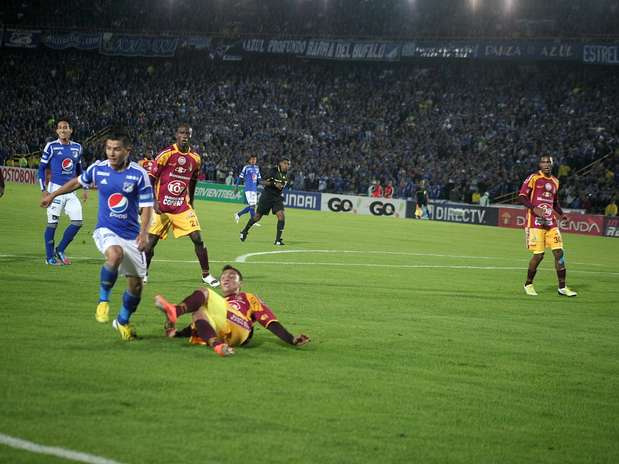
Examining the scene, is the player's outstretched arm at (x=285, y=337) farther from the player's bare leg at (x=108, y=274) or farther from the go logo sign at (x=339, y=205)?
the go logo sign at (x=339, y=205)

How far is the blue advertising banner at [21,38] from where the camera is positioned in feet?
238

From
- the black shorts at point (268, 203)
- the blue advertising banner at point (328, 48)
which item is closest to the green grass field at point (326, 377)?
the black shorts at point (268, 203)

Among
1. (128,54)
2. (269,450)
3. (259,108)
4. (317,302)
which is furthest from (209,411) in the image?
(128,54)

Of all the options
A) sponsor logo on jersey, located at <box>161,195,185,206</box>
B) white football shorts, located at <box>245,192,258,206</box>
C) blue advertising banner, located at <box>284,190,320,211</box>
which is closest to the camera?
sponsor logo on jersey, located at <box>161,195,185,206</box>

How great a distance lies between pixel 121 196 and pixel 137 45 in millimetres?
62170

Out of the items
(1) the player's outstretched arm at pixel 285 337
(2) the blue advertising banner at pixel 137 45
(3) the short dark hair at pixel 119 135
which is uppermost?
(2) the blue advertising banner at pixel 137 45

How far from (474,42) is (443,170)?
11743 millimetres

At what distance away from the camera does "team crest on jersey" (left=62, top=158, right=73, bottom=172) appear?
16250 millimetres

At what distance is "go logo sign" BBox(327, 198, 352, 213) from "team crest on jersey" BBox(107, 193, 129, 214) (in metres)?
37.8

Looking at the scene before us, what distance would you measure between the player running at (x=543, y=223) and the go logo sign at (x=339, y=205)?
1214 inches

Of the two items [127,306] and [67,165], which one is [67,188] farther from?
[67,165]

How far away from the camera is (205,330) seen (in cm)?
845

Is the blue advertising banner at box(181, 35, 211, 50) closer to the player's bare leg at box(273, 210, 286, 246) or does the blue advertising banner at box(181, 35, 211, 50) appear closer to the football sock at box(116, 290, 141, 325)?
the player's bare leg at box(273, 210, 286, 246)

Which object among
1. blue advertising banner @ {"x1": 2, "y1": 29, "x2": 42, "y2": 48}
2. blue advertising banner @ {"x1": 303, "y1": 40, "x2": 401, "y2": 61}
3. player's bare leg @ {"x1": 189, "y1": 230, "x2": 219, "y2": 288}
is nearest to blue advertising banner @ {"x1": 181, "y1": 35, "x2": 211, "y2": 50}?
blue advertising banner @ {"x1": 303, "y1": 40, "x2": 401, "y2": 61}
